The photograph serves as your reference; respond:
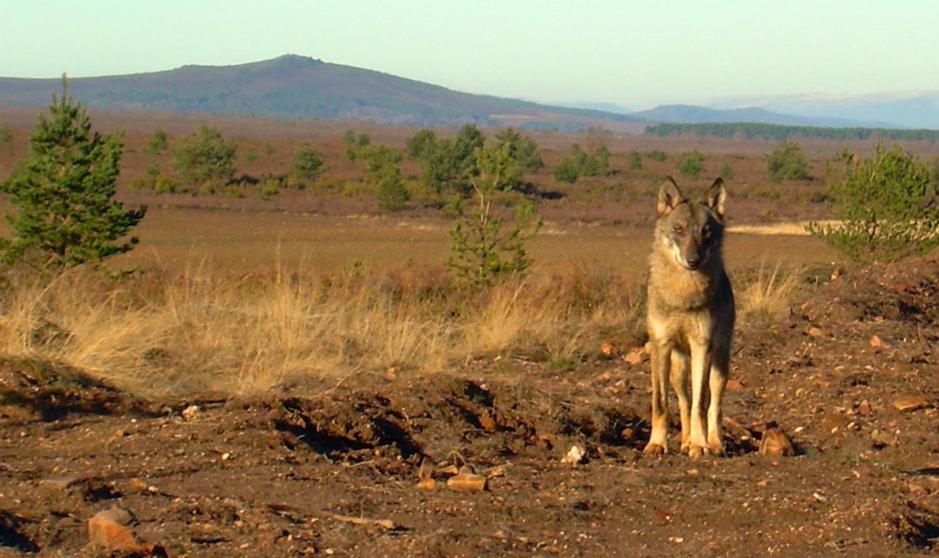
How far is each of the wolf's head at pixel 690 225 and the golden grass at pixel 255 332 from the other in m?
3.05

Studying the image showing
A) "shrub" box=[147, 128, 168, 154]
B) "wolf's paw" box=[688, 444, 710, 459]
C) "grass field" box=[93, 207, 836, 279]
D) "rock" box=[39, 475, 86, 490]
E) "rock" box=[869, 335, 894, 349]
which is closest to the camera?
"rock" box=[39, 475, 86, 490]

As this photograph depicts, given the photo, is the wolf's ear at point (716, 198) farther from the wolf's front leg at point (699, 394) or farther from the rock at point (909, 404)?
the rock at point (909, 404)

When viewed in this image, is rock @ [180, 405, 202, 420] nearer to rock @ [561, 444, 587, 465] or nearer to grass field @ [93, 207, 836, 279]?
rock @ [561, 444, 587, 465]

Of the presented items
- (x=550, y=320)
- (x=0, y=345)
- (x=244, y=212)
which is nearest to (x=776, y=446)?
(x=550, y=320)

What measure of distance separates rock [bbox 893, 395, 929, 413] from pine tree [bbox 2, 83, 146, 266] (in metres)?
12.6

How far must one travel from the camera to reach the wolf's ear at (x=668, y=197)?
303 inches

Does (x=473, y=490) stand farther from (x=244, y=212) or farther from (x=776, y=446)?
(x=244, y=212)

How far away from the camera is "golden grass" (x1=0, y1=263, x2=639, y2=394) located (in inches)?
373

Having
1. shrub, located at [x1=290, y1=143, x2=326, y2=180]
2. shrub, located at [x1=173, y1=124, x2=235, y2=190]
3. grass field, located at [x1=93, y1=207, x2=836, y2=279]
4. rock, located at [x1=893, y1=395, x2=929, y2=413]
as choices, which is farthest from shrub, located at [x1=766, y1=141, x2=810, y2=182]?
rock, located at [x1=893, y1=395, x2=929, y2=413]

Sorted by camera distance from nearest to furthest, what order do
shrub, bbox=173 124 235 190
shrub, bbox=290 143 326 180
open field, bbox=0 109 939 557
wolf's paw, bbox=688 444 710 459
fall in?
open field, bbox=0 109 939 557, wolf's paw, bbox=688 444 710 459, shrub, bbox=173 124 235 190, shrub, bbox=290 143 326 180

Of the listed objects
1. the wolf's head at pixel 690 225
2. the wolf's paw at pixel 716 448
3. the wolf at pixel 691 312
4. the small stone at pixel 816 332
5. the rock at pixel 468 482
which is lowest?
the wolf's paw at pixel 716 448

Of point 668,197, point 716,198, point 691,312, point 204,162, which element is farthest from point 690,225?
point 204,162

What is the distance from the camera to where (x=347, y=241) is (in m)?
42.9

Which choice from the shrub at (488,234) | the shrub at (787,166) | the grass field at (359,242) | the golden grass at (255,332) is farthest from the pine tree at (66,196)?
the shrub at (787,166)
